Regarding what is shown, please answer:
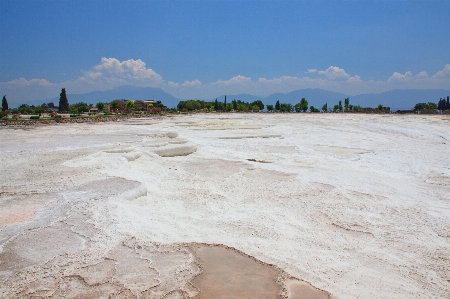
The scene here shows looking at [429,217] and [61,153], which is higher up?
[61,153]

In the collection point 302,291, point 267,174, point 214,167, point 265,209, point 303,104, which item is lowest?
point 302,291

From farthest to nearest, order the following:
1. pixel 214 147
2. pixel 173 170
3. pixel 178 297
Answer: pixel 214 147 < pixel 173 170 < pixel 178 297

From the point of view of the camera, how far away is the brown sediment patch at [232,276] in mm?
3857

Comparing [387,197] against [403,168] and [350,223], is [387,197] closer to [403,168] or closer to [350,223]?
[350,223]

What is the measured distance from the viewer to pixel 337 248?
17.4 feet

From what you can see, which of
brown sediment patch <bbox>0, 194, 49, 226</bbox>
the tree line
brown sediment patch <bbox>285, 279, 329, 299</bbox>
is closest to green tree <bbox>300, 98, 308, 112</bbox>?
the tree line

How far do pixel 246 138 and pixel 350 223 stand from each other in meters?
13.0

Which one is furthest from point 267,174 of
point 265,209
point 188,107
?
point 188,107

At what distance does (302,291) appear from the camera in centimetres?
397

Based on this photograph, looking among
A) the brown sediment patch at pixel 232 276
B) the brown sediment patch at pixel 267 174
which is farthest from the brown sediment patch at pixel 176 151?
the brown sediment patch at pixel 232 276

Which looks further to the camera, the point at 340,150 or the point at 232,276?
the point at 340,150

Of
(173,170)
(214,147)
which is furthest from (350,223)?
(214,147)

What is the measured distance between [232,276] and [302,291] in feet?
2.77

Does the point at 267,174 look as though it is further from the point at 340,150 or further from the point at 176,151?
the point at 340,150
